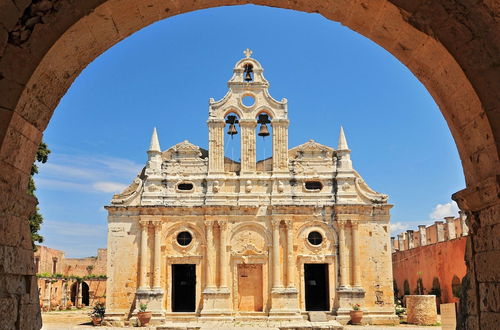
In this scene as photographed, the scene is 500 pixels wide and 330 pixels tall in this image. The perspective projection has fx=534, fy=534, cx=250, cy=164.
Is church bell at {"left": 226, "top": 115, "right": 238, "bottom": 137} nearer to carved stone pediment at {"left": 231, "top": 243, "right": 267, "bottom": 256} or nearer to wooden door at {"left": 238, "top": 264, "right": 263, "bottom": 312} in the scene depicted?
carved stone pediment at {"left": 231, "top": 243, "right": 267, "bottom": 256}

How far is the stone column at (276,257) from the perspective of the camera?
25766 millimetres

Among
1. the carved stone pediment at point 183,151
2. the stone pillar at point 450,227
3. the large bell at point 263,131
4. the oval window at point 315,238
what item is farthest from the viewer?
the stone pillar at point 450,227

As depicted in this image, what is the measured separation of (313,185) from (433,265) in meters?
9.77

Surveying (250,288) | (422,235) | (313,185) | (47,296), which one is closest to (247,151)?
(313,185)

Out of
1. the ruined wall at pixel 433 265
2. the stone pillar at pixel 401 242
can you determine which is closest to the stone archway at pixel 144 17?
the ruined wall at pixel 433 265

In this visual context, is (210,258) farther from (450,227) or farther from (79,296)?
(79,296)

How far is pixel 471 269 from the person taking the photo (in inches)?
196

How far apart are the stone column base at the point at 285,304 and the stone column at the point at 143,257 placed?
20.2ft

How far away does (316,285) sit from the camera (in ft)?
88.6

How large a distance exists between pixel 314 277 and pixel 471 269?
74.4 feet

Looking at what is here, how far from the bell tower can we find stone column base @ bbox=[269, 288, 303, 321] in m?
6.03

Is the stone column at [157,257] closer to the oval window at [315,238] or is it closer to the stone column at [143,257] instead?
the stone column at [143,257]

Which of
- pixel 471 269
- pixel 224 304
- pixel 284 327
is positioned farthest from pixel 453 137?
pixel 224 304

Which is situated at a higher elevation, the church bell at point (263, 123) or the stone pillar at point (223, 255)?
the church bell at point (263, 123)
